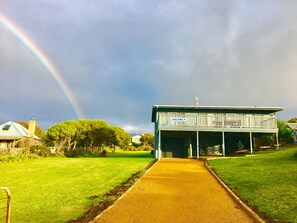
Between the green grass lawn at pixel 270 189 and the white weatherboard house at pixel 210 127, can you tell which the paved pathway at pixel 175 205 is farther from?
the white weatherboard house at pixel 210 127

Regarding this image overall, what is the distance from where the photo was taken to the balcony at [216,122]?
2594 centimetres

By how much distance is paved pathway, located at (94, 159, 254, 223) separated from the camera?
6.64 metres

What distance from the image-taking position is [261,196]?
8570 mm

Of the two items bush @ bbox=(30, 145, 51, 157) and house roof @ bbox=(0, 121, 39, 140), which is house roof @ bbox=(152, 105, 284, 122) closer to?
bush @ bbox=(30, 145, 51, 157)

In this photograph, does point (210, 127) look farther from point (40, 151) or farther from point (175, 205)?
point (40, 151)

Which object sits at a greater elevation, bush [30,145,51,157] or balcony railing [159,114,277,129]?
balcony railing [159,114,277,129]

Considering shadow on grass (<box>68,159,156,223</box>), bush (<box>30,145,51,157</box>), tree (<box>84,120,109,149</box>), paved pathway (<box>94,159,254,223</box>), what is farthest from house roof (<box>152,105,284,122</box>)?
shadow on grass (<box>68,159,156,223</box>)

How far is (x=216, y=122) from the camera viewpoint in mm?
26625

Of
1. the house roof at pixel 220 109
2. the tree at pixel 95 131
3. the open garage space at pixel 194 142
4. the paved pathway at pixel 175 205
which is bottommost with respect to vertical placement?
the paved pathway at pixel 175 205

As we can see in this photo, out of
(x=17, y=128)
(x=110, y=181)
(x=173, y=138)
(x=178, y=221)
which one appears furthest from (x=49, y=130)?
(x=178, y=221)

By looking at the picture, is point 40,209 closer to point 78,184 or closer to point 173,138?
point 78,184

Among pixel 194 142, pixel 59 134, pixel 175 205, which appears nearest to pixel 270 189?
pixel 175 205

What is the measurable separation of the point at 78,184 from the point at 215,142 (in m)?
22.5

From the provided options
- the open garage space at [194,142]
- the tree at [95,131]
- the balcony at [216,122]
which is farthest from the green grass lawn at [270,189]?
the tree at [95,131]
